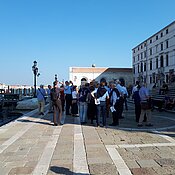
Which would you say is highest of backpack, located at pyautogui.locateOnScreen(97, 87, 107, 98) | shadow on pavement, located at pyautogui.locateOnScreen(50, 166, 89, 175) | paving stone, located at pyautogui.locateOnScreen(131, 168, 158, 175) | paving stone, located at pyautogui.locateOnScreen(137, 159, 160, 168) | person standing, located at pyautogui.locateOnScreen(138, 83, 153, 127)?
backpack, located at pyautogui.locateOnScreen(97, 87, 107, 98)

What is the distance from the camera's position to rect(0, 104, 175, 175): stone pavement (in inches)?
175

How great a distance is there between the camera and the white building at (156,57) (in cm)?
4581

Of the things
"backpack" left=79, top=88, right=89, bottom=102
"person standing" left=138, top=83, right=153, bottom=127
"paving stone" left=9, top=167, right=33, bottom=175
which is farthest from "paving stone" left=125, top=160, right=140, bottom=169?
"backpack" left=79, top=88, right=89, bottom=102

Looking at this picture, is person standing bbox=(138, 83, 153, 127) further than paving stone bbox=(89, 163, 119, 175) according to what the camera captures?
Yes

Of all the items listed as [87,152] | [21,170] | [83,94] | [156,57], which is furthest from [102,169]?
[156,57]

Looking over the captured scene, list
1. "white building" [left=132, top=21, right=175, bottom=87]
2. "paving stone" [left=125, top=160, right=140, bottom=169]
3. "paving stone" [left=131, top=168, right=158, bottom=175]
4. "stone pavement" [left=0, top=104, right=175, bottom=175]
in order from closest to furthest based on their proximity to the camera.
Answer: "paving stone" [left=131, top=168, right=158, bottom=175] → "stone pavement" [left=0, top=104, right=175, bottom=175] → "paving stone" [left=125, top=160, right=140, bottom=169] → "white building" [left=132, top=21, right=175, bottom=87]

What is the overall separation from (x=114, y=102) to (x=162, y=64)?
144 feet

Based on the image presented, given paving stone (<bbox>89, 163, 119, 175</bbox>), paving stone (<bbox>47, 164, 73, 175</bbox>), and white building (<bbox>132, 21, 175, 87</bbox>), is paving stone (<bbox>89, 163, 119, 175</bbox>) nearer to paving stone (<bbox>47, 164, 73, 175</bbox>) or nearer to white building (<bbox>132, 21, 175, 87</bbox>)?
paving stone (<bbox>47, 164, 73, 175</bbox>)

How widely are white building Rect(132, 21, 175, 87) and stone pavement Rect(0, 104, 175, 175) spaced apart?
3415 cm

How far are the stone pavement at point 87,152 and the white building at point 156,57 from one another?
112 ft

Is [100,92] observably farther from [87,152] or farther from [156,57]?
[156,57]

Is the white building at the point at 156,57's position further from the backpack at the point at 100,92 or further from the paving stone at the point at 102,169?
the paving stone at the point at 102,169

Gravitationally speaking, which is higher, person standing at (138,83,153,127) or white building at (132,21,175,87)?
white building at (132,21,175,87)

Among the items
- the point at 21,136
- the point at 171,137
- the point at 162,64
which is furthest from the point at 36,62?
the point at 162,64
